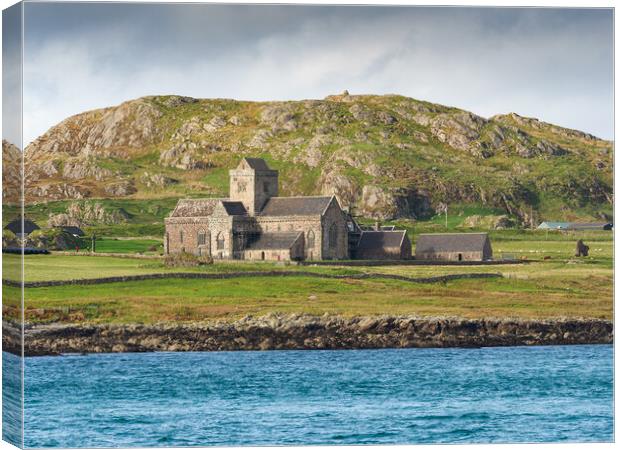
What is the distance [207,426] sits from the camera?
39844 millimetres

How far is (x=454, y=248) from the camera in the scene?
276 feet

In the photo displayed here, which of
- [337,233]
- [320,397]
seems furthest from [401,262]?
[320,397]

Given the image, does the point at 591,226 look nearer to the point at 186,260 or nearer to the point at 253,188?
the point at 253,188

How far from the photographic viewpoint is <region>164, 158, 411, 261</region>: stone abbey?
81062 mm

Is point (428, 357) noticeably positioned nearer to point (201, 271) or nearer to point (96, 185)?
point (201, 271)

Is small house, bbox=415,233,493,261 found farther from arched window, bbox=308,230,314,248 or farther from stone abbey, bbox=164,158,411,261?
arched window, bbox=308,230,314,248

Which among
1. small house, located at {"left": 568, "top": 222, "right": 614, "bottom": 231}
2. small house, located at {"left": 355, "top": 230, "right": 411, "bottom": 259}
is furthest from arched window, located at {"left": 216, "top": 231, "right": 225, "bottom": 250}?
small house, located at {"left": 568, "top": 222, "right": 614, "bottom": 231}

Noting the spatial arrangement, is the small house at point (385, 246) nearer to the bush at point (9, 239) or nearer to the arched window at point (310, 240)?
the arched window at point (310, 240)

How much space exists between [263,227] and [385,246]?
785 centimetres

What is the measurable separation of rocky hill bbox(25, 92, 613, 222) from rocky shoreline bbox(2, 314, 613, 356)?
74.2 m

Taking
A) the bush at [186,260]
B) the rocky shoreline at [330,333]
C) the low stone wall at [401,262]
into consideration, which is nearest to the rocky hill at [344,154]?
the low stone wall at [401,262]

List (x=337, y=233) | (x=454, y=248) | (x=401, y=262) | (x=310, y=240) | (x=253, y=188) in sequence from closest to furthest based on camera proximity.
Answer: (x=401, y=262) < (x=310, y=240) < (x=337, y=233) < (x=454, y=248) < (x=253, y=188)

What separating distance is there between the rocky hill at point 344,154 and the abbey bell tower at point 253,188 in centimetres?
4592

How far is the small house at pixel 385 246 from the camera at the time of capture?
275 ft
